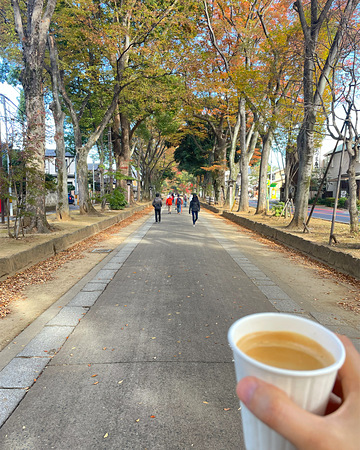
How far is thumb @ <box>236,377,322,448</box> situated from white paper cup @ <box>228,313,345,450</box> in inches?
0.8

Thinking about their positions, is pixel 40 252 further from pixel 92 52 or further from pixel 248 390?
pixel 92 52

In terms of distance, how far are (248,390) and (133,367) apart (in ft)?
7.85

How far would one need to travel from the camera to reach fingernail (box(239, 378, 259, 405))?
2.39 feet

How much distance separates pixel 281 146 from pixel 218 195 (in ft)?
41.9

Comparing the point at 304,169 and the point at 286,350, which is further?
the point at 304,169

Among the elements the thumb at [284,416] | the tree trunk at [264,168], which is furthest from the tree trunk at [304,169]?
the thumb at [284,416]

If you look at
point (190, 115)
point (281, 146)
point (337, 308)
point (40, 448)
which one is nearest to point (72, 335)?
point (40, 448)

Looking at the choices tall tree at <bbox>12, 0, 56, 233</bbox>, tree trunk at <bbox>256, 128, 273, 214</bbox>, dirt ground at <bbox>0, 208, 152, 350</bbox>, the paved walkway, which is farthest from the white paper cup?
tree trunk at <bbox>256, 128, 273, 214</bbox>

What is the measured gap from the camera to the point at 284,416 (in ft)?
2.28

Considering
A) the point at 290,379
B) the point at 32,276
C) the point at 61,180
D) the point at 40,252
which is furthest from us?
the point at 61,180

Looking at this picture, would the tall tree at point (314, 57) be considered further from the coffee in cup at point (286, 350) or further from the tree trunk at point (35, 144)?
the coffee in cup at point (286, 350)

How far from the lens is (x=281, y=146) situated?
20.9 metres

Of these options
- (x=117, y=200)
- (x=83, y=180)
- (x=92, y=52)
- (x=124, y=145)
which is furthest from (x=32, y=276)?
(x=124, y=145)

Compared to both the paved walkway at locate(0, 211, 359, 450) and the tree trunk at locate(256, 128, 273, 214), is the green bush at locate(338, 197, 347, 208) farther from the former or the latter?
Result: the paved walkway at locate(0, 211, 359, 450)
